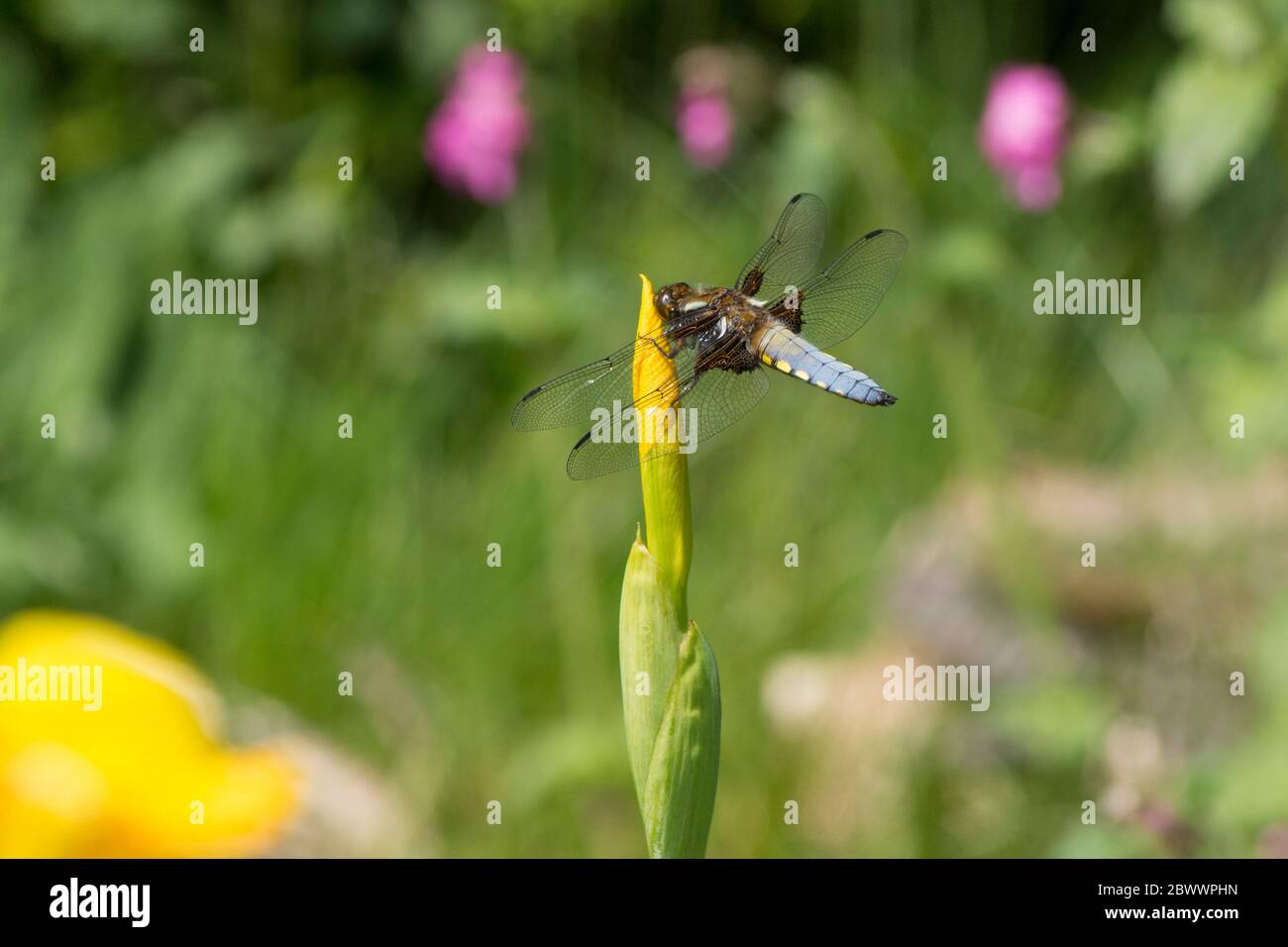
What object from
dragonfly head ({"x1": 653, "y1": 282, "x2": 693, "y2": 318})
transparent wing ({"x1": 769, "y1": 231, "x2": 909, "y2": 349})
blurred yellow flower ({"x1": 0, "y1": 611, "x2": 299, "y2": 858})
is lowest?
blurred yellow flower ({"x1": 0, "y1": 611, "x2": 299, "y2": 858})

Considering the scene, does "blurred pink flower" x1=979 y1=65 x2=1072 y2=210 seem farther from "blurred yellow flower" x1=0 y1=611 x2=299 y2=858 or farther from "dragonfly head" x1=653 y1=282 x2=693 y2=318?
"blurred yellow flower" x1=0 y1=611 x2=299 y2=858

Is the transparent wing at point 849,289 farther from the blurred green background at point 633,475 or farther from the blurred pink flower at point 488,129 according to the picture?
the blurred pink flower at point 488,129

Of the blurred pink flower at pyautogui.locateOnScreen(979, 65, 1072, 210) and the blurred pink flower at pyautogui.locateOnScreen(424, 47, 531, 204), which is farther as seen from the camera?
the blurred pink flower at pyautogui.locateOnScreen(424, 47, 531, 204)

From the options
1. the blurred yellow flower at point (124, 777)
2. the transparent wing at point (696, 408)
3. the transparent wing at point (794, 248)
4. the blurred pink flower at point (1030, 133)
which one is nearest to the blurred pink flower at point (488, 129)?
the blurred pink flower at point (1030, 133)

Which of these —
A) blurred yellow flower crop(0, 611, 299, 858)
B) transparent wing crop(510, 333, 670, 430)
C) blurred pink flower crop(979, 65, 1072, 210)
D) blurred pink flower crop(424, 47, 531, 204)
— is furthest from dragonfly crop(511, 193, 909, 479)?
blurred pink flower crop(424, 47, 531, 204)

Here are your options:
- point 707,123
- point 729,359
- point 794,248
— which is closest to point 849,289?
point 794,248

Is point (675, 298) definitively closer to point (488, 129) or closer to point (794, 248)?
point (794, 248)

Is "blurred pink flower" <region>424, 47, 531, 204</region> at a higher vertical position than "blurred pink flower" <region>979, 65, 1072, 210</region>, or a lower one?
higher

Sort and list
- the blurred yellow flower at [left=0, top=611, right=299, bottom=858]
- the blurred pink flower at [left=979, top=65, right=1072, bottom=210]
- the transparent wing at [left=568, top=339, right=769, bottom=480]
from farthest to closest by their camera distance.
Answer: the blurred pink flower at [left=979, top=65, right=1072, bottom=210] → the transparent wing at [left=568, top=339, right=769, bottom=480] → the blurred yellow flower at [left=0, top=611, right=299, bottom=858]
